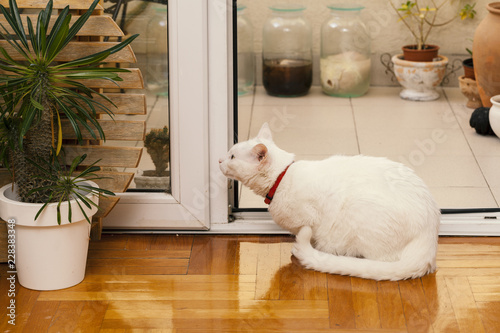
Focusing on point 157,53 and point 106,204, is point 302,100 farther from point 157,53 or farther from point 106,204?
point 106,204

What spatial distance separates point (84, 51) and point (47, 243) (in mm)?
686

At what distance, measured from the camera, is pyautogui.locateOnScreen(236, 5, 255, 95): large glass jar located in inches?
162

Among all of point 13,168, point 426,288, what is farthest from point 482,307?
point 13,168

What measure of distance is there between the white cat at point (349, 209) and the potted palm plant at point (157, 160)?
32cm

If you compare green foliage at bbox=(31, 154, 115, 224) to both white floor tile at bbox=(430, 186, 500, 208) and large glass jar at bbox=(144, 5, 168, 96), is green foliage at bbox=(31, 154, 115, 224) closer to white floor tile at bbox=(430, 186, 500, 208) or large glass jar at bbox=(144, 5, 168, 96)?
large glass jar at bbox=(144, 5, 168, 96)

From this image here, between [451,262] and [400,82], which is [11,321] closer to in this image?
[451,262]

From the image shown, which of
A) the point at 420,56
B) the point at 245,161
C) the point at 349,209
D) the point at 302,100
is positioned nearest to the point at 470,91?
the point at 420,56

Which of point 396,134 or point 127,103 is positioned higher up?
point 127,103

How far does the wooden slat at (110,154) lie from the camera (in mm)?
2592

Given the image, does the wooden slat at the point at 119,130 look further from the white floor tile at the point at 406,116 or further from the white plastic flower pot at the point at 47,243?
the white floor tile at the point at 406,116

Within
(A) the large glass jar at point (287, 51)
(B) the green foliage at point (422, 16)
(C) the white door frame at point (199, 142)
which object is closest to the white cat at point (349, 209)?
(C) the white door frame at point (199, 142)

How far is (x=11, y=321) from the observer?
2.18 meters

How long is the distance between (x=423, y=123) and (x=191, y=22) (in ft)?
6.11

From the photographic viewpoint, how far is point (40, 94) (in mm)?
2188
